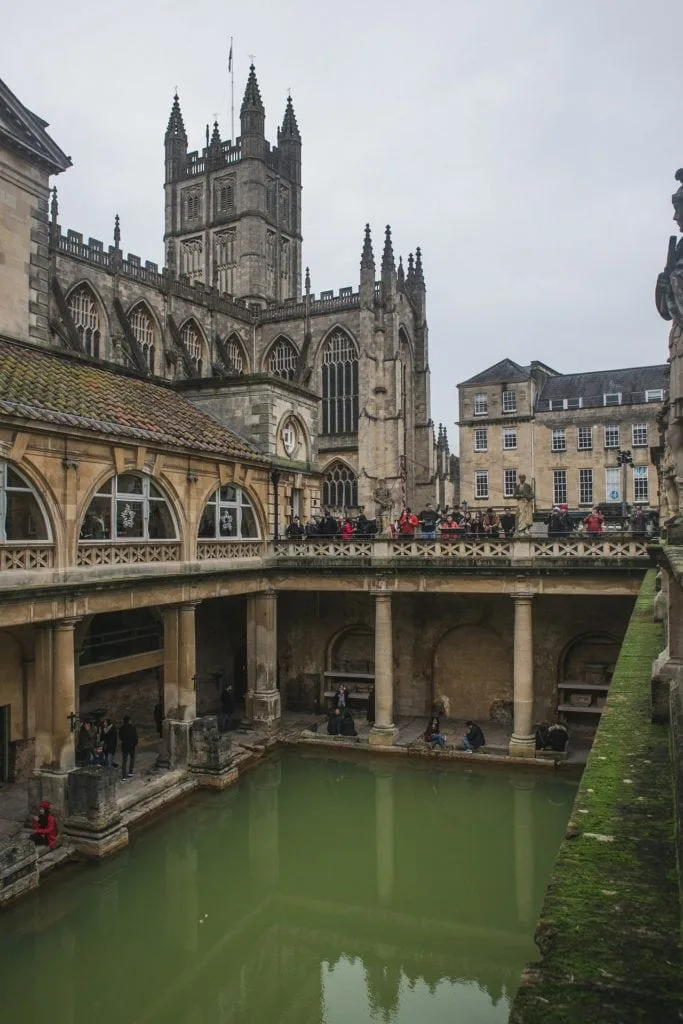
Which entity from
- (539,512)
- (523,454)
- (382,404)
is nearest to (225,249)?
(382,404)

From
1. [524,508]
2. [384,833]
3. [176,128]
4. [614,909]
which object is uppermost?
[176,128]

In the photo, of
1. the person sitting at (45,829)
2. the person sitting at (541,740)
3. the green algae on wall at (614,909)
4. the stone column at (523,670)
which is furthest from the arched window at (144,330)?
the green algae on wall at (614,909)

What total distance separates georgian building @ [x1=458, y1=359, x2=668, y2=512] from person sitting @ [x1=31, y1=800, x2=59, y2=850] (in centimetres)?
4088

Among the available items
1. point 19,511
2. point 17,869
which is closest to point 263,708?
point 19,511

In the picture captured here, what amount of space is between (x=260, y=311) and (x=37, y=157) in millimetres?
36984

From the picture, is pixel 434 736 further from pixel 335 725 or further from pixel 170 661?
pixel 170 661

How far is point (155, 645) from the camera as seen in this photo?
1001 inches

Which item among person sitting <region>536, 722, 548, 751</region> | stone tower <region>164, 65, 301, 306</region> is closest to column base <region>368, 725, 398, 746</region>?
person sitting <region>536, 722, 548, 751</region>

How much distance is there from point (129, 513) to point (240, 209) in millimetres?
54748

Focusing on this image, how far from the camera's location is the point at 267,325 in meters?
57.3

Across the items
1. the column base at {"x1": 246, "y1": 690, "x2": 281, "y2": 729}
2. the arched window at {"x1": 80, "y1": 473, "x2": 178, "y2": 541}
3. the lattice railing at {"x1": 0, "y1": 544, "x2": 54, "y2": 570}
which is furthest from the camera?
the column base at {"x1": 246, "y1": 690, "x2": 281, "y2": 729}

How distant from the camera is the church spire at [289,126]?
244ft

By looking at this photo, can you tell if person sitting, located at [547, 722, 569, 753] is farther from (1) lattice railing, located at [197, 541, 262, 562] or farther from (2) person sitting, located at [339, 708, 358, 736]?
(1) lattice railing, located at [197, 541, 262, 562]

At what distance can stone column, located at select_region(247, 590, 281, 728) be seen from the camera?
83.4ft
